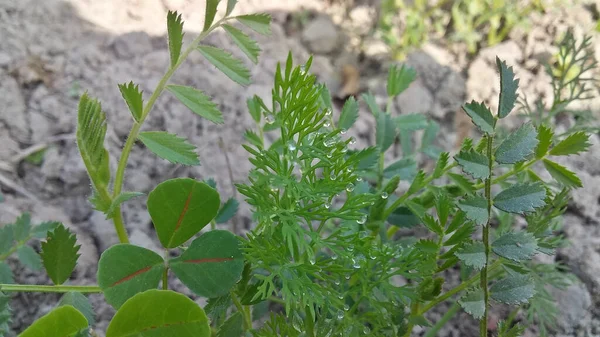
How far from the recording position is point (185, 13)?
7.58 ft

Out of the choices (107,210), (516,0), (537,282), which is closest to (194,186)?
(107,210)

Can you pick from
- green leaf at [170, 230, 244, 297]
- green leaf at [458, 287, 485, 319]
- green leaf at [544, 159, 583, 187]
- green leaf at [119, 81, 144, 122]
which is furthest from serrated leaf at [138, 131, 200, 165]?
green leaf at [544, 159, 583, 187]

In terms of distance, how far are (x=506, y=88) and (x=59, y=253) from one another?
796mm

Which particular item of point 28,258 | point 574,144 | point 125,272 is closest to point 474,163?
point 574,144

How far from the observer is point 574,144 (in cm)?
94

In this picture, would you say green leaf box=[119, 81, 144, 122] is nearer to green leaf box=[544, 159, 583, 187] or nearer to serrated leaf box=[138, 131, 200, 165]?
serrated leaf box=[138, 131, 200, 165]

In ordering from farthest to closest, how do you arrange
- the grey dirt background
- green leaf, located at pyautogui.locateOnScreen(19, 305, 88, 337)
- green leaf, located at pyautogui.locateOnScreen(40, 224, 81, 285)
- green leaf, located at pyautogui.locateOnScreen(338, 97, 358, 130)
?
the grey dirt background, green leaf, located at pyautogui.locateOnScreen(338, 97, 358, 130), green leaf, located at pyautogui.locateOnScreen(40, 224, 81, 285), green leaf, located at pyautogui.locateOnScreen(19, 305, 88, 337)

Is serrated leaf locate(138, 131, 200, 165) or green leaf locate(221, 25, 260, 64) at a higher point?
green leaf locate(221, 25, 260, 64)

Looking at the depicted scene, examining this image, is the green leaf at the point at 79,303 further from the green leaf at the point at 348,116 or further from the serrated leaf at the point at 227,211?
the green leaf at the point at 348,116

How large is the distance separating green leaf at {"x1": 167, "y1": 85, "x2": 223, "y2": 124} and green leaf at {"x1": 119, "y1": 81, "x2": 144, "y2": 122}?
0.08 metres

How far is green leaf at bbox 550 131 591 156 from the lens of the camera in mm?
932

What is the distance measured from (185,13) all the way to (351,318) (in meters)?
1.73

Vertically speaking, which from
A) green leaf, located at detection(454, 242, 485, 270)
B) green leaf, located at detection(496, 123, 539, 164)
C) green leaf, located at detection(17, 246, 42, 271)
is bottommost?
green leaf, located at detection(17, 246, 42, 271)

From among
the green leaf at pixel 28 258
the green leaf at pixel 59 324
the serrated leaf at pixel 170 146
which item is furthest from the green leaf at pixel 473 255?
the green leaf at pixel 28 258
